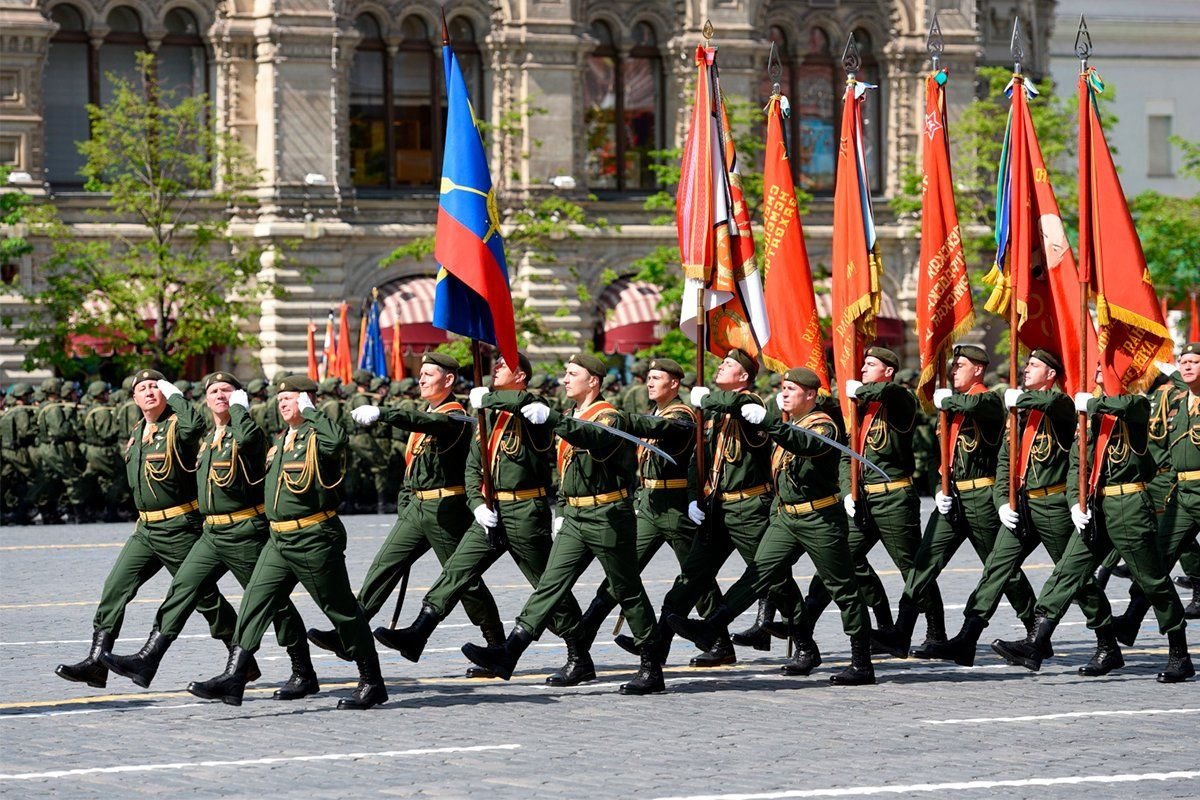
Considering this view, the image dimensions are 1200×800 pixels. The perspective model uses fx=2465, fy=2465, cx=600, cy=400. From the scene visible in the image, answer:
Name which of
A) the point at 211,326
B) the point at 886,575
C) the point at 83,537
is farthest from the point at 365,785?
the point at 211,326

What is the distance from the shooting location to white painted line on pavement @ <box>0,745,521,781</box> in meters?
9.90

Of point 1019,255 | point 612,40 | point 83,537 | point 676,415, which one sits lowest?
point 83,537

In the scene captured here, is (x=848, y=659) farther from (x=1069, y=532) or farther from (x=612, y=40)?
(x=612, y=40)

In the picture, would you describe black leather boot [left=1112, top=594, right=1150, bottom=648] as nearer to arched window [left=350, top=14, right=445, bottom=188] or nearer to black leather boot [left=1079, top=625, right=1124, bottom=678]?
black leather boot [left=1079, top=625, right=1124, bottom=678]

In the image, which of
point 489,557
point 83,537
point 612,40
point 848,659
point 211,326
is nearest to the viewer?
point 489,557

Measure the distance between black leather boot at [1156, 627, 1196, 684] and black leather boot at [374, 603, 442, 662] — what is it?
146 inches

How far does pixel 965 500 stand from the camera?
534 inches

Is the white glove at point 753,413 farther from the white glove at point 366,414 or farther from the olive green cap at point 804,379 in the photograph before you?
the white glove at point 366,414

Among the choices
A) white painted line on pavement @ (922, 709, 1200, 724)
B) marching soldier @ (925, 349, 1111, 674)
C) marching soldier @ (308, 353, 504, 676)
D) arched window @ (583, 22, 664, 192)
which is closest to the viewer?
white painted line on pavement @ (922, 709, 1200, 724)

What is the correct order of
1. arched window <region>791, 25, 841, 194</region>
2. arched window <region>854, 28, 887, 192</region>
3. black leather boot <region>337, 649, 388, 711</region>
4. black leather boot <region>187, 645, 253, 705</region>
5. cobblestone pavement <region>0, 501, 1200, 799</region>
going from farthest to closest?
arched window <region>854, 28, 887, 192</region> < arched window <region>791, 25, 841, 194</region> < black leather boot <region>337, 649, 388, 711</region> < black leather boot <region>187, 645, 253, 705</region> < cobblestone pavement <region>0, 501, 1200, 799</region>

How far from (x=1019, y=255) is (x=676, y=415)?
256 centimetres

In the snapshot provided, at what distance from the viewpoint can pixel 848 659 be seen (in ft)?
44.4

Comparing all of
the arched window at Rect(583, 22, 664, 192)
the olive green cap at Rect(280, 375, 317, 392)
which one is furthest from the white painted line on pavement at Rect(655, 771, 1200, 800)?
the arched window at Rect(583, 22, 664, 192)

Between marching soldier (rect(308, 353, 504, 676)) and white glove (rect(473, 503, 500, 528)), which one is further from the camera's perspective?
marching soldier (rect(308, 353, 504, 676))
